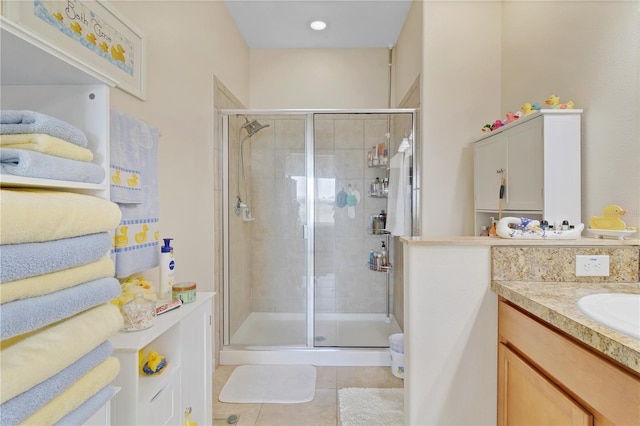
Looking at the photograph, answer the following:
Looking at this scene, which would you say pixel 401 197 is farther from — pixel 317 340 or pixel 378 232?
pixel 317 340

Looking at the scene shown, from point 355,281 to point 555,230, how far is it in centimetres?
197

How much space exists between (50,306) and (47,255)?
0.28ft

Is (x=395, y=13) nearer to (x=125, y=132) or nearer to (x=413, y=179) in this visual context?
(x=413, y=179)

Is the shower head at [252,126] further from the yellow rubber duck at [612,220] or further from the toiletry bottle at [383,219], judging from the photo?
the yellow rubber duck at [612,220]

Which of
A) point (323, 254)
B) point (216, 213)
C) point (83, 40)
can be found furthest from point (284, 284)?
point (83, 40)

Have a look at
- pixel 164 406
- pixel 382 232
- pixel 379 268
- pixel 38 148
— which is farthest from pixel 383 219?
pixel 38 148

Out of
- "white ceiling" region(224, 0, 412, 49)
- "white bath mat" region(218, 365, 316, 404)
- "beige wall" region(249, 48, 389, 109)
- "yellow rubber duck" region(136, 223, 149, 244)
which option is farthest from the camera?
"beige wall" region(249, 48, 389, 109)

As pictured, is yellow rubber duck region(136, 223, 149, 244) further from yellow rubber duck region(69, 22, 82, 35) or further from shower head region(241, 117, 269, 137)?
shower head region(241, 117, 269, 137)

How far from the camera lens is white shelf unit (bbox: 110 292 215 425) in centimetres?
88

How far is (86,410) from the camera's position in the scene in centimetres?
59

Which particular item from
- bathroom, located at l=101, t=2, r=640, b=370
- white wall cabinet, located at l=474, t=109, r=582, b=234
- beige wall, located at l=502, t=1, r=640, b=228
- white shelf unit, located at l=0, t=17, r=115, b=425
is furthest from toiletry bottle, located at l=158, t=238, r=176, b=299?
beige wall, located at l=502, t=1, r=640, b=228

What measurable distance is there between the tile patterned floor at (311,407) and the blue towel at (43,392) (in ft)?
4.64

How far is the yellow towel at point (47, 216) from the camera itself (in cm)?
46

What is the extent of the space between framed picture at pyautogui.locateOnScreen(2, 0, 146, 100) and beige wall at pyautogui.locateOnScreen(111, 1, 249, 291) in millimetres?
81
